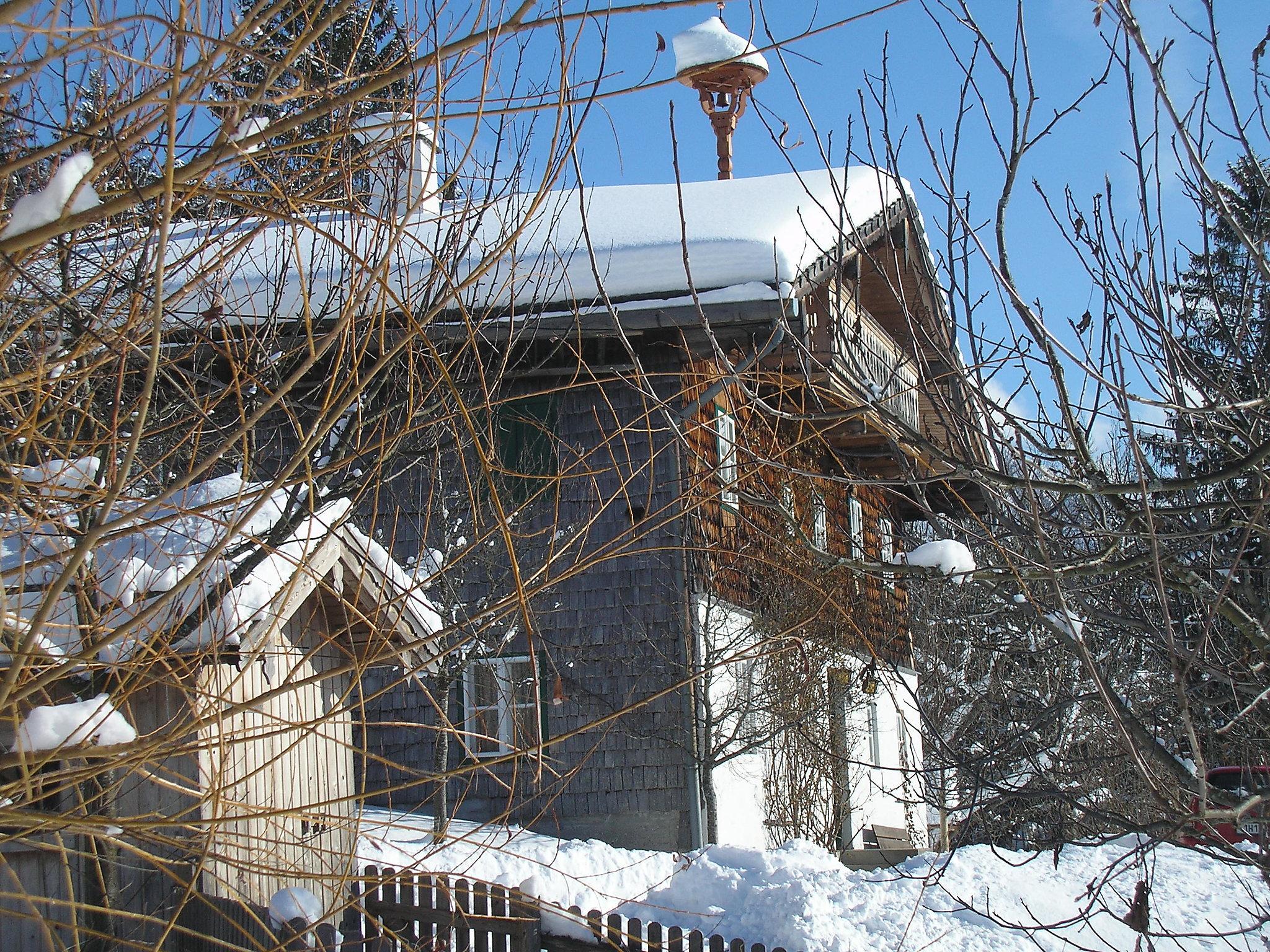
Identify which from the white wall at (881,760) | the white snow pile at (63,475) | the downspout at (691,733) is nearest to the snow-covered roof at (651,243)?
the downspout at (691,733)

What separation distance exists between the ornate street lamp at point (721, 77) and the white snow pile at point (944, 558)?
10.0 m

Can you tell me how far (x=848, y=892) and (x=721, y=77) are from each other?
1062cm

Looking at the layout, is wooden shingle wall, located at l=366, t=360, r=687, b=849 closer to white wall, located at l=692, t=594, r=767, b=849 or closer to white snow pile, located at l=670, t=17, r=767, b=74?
white wall, located at l=692, t=594, r=767, b=849

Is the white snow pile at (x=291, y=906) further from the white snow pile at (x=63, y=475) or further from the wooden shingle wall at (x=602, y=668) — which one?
the wooden shingle wall at (x=602, y=668)

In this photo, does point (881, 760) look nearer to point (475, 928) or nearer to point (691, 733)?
point (691, 733)

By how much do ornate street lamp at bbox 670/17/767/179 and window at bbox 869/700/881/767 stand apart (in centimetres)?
857

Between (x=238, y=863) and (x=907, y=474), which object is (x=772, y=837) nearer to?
(x=907, y=474)

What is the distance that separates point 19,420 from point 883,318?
16.3 m

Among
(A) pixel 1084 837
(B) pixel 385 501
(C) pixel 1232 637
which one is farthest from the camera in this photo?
(B) pixel 385 501

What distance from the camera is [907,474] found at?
3416 millimetres

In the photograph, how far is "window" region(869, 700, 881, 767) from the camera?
1759 cm

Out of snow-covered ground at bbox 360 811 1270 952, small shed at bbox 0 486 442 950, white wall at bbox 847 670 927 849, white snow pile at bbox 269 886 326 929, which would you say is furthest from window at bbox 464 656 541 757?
white snow pile at bbox 269 886 326 929

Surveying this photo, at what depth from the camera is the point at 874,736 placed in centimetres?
1805

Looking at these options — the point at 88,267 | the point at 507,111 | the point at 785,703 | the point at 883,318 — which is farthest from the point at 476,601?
the point at 507,111
